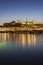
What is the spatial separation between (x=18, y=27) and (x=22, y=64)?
6.92 ft

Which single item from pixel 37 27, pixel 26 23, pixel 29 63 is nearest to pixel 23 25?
pixel 26 23

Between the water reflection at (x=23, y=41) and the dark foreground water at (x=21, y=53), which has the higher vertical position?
the water reflection at (x=23, y=41)

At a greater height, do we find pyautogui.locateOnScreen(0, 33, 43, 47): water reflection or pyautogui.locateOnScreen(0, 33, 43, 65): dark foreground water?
pyautogui.locateOnScreen(0, 33, 43, 47): water reflection

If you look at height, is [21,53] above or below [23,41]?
below

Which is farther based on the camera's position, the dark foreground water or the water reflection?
the water reflection

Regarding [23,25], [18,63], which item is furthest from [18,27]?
[18,63]

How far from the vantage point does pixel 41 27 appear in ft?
15.4

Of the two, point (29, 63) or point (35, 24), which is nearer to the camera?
point (29, 63)

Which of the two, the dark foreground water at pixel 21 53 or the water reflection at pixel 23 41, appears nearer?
the dark foreground water at pixel 21 53

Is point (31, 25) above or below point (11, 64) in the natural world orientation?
above

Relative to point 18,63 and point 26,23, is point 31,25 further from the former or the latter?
point 18,63

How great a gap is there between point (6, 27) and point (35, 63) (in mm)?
2166

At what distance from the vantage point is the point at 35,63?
270cm

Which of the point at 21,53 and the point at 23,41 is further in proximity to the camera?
the point at 23,41
